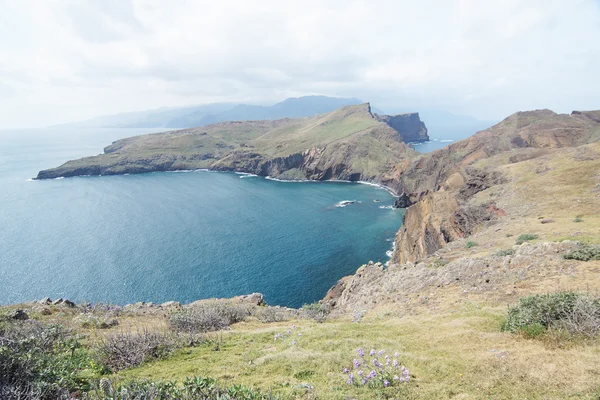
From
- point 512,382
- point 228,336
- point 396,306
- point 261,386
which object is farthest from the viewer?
point 396,306

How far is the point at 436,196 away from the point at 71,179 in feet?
641

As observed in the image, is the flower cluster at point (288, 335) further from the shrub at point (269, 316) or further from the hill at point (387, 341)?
the shrub at point (269, 316)

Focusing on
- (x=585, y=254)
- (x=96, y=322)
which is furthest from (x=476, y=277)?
(x=96, y=322)

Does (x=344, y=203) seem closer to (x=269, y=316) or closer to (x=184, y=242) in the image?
(x=184, y=242)

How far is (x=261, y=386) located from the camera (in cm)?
947

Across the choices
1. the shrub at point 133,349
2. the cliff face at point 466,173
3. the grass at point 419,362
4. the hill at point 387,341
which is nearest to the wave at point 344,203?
the cliff face at point 466,173

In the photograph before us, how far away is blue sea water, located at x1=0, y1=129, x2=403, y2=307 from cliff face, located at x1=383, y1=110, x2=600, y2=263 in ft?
36.1

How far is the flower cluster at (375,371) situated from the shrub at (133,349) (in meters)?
7.69

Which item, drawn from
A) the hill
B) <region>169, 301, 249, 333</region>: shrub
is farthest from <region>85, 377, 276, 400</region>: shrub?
<region>169, 301, 249, 333</region>: shrub

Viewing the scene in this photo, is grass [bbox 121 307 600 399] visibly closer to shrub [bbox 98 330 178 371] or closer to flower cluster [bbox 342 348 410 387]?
flower cluster [bbox 342 348 410 387]

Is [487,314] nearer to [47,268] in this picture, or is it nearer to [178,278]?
[178,278]

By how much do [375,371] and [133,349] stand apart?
→ 9.32 meters

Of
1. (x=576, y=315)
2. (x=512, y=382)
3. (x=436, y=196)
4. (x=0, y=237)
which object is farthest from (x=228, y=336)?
(x=0, y=237)

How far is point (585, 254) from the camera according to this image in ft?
59.4
